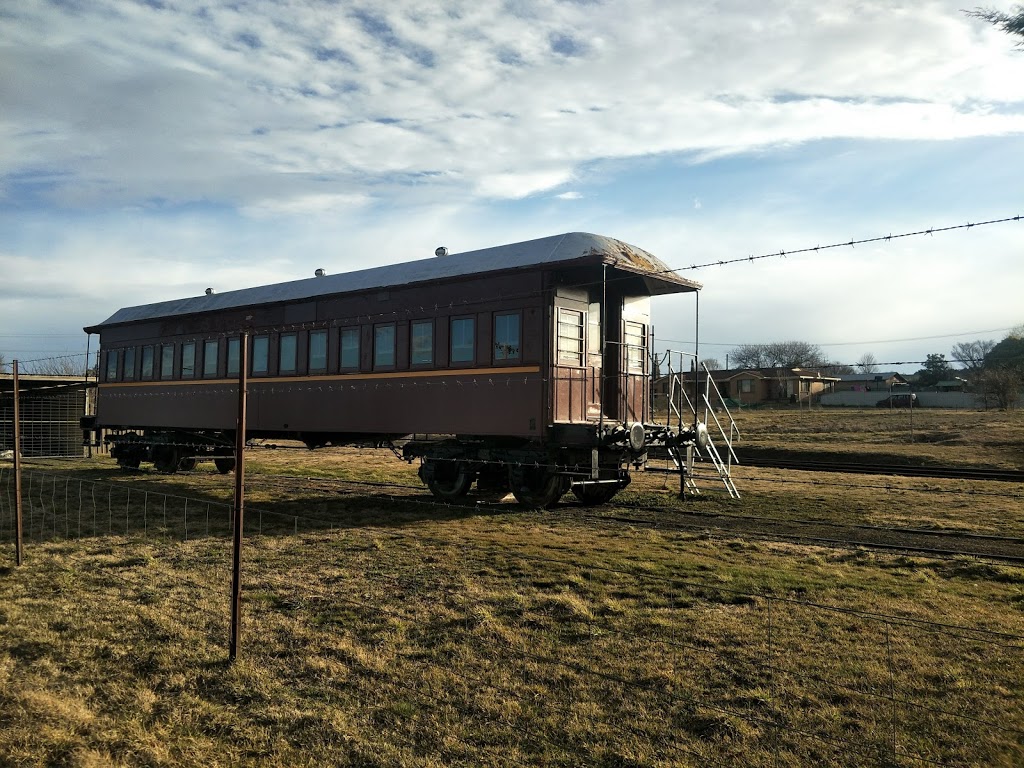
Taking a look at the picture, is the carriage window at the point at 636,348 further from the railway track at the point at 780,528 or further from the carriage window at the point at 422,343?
the carriage window at the point at 422,343

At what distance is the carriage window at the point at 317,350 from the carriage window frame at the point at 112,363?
8002 millimetres

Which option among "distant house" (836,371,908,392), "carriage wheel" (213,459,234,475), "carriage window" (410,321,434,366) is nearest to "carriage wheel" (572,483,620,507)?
"carriage window" (410,321,434,366)

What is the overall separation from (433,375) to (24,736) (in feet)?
28.7

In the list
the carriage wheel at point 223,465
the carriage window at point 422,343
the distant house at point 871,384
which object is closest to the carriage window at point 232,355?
the carriage wheel at point 223,465

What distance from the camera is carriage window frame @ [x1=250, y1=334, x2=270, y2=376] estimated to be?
1579cm

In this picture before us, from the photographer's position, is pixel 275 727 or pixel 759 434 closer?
pixel 275 727

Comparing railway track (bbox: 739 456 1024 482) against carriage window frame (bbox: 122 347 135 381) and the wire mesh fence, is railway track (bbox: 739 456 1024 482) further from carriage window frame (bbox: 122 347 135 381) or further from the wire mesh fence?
carriage window frame (bbox: 122 347 135 381)

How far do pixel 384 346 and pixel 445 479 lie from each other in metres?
2.57

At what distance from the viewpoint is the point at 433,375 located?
12828mm

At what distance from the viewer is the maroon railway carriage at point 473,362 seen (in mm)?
11648

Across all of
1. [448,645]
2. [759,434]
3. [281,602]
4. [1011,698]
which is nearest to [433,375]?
[281,602]

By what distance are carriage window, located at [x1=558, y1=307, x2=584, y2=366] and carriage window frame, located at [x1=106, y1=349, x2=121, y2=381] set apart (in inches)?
533

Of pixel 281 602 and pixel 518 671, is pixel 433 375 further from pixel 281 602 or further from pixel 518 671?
pixel 518 671

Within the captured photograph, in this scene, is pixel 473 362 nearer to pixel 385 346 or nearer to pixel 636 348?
pixel 385 346
